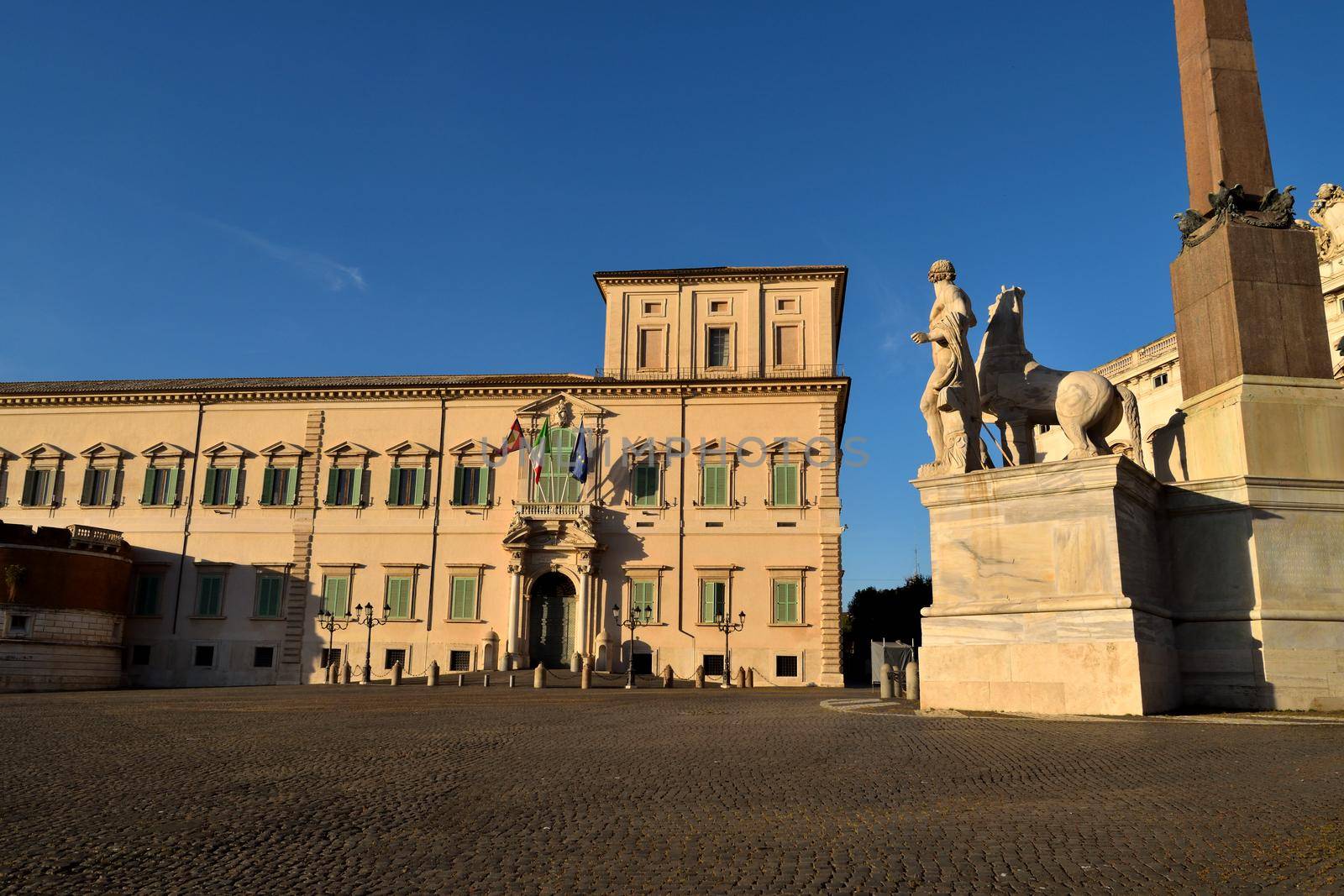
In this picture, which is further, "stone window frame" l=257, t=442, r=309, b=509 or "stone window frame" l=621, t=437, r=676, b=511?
"stone window frame" l=257, t=442, r=309, b=509

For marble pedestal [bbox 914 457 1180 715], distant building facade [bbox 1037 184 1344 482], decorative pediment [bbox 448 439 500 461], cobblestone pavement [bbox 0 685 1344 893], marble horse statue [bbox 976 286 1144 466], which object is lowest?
cobblestone pavement [bbox 0 685 1344 893]

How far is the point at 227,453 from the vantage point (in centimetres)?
3838

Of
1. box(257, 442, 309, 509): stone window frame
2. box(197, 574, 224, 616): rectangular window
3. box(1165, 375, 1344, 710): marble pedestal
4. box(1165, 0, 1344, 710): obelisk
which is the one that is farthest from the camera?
box(257, 442, 309, 509): stone window frame

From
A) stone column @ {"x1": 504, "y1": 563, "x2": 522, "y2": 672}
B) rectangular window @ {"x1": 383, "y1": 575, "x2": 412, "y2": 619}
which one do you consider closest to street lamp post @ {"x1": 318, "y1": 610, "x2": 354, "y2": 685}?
rectangular window @ {"x1": 383, "y1": 575, "x2": 412, "y2": 619}

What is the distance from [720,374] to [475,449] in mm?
9579

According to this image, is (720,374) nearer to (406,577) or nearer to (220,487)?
(406,577)

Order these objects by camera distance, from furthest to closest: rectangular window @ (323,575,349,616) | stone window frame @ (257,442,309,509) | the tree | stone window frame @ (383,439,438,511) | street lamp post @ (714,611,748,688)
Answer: the tree < stone window frame @ (257,442,309,509) < stone window frame @ (383,439,438,511) < rectangular window @ (323,575,349,616) < street lamp post @ (714,611,748,688)

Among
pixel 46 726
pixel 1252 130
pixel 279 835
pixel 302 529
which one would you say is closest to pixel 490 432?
pixel 302 529

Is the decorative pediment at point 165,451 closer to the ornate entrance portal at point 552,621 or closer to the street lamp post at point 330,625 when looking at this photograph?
the street lamp post at point 330,625

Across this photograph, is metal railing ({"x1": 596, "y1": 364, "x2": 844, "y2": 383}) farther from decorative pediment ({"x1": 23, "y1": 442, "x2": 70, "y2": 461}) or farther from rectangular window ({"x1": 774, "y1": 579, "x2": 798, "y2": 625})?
decorative pediment ({"x1": 23, "y1": 442, "x2": 70, "y2": 461})

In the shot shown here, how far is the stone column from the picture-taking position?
112 feet

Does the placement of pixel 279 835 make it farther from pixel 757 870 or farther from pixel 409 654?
pixel 409 654

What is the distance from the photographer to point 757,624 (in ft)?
112

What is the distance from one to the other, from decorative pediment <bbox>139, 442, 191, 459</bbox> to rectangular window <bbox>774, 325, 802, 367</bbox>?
75.5 ft
